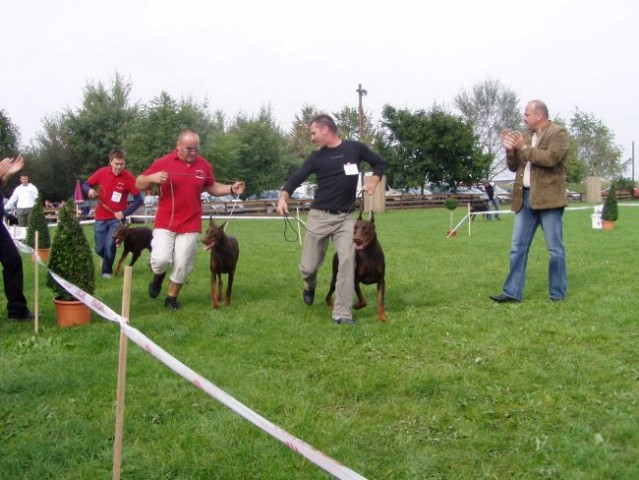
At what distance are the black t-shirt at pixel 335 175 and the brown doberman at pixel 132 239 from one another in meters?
4.05

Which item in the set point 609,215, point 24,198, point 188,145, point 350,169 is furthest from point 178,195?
point 609,215

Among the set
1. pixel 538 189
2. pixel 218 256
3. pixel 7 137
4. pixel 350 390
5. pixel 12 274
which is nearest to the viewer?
pixel 350 390

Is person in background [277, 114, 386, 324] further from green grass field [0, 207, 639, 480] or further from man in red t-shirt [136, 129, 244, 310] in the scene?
man in red t-shirt [136, 129, 244, 310]

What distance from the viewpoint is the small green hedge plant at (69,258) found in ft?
18.8

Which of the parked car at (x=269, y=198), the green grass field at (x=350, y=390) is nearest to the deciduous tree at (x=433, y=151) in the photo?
the parked car at (x=269, y=198)

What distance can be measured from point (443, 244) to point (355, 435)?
10253 mm

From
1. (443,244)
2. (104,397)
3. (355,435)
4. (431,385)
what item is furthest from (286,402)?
(443,244)

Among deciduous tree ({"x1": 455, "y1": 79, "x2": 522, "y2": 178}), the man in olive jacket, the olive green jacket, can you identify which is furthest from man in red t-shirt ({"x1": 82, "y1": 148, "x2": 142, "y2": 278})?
deciduous tree ({"x1": 455, "y1": 79, "x2": 522, "y2": 178})

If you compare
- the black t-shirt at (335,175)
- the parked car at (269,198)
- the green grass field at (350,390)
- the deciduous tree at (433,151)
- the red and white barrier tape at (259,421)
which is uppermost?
the deciduous tree at (433,151)

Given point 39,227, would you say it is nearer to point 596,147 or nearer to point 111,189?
point 111,189

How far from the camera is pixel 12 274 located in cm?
594

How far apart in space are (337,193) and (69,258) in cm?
270

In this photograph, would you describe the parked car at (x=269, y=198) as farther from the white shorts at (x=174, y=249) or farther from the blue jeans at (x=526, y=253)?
the blue jeans at (x=526, y=253)

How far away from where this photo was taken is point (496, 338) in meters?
5.07
